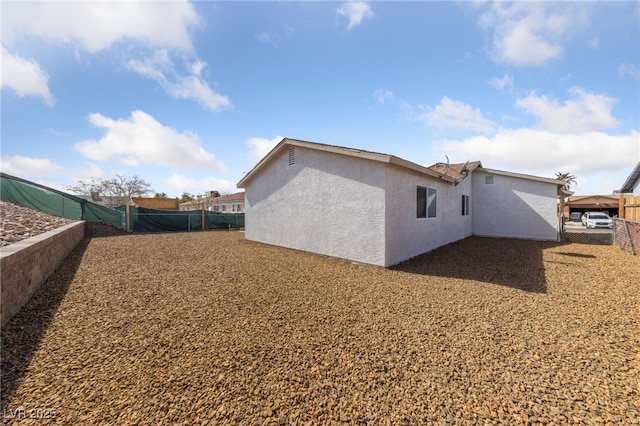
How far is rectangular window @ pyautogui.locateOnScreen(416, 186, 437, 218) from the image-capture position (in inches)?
340

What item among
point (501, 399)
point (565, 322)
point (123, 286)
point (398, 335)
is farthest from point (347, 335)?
point (123, 286)

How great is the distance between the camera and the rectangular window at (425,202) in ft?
28.3

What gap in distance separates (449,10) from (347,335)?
31.6 feet

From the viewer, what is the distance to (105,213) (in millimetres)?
14812

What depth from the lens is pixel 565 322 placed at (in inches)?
148

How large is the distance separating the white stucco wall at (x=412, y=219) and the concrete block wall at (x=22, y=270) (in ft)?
22.5

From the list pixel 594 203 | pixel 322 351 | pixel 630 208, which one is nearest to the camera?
pixel 322 351

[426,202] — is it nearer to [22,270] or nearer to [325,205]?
[325,205]

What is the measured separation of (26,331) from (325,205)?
21.3 ft

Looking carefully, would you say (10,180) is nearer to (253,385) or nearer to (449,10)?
(253,385)

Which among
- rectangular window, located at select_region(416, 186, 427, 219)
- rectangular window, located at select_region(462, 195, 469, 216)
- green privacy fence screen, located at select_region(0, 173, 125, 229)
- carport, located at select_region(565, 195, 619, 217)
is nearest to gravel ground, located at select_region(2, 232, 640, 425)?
rectangular window, located at select_region(416, 186, 427, 219)

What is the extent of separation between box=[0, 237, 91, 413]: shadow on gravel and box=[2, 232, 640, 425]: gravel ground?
2 centimetres

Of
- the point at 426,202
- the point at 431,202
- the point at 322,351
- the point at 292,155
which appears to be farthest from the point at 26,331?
the point at 431,202

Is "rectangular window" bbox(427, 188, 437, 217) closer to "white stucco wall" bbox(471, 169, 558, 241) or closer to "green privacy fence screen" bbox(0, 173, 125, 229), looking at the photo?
"white stucco wall" bbox(471, 169, 558, 241)
